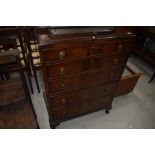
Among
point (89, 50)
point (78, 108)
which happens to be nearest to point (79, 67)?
point (89, 50)

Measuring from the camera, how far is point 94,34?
1169mm

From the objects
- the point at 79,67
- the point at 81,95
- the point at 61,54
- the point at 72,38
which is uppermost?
the point at 72,38

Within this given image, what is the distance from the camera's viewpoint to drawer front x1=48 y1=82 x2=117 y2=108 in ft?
4.75

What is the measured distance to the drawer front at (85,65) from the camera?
47.4 inches

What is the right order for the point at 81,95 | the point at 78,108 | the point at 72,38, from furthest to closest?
the point at 78,108 < the point at 81,95 < the point at 72,38

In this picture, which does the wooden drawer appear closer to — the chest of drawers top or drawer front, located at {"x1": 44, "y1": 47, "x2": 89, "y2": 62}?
drawer front, located at {"x1": 44, "y1": 47, "x2": 89, "y2": 62}

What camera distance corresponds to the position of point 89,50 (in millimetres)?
1199

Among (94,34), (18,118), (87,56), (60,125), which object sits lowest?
(60,125)

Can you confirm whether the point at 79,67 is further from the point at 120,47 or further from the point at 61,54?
the point at 120,47

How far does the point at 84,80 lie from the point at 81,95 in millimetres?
203

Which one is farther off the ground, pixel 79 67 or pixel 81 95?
pixel 79 67
